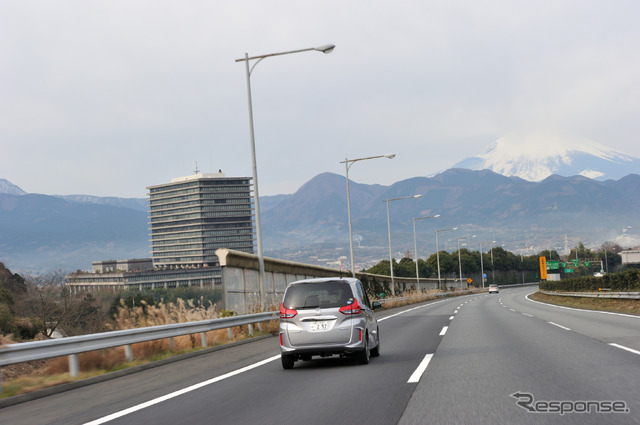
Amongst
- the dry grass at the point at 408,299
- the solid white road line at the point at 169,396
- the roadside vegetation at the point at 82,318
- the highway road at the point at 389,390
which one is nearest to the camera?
the highway road at the point at 389,390

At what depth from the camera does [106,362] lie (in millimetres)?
13250

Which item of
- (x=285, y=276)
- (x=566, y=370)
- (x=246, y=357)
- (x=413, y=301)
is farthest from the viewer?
(x=413, y=301)

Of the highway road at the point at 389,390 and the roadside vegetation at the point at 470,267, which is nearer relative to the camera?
the highway road at the point at 389,390

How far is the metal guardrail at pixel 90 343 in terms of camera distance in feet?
34.3

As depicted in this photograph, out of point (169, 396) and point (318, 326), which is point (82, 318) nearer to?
point (318, 326)

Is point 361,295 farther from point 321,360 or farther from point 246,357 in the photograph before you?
point 246,357

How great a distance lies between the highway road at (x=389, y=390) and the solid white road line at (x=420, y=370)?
0.05 ft

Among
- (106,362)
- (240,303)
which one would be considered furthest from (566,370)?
(240,303)

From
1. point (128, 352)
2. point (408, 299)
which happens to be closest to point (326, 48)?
point (128, 352)

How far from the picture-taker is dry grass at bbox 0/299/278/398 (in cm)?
1132

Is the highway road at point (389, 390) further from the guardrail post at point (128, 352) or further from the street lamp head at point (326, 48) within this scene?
the street lamp head at point (326, 48)

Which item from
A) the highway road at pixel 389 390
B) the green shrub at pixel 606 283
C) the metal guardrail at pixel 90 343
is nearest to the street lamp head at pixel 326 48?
the metal guardrail at pixel 90 343

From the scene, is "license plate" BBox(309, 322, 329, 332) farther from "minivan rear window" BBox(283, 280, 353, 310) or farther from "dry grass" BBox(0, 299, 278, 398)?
"dry grass" BBox(0, 299, 278, 398)

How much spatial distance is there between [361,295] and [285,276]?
17.3m
